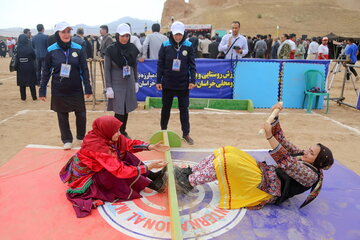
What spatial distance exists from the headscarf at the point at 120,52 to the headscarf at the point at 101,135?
182 cm

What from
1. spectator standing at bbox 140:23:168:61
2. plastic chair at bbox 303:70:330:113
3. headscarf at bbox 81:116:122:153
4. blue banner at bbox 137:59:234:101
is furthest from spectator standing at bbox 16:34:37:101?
plastic chair at bbox 303:70:330:113

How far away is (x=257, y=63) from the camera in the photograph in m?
7.50

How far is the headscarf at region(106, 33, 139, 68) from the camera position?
4441 millimetres

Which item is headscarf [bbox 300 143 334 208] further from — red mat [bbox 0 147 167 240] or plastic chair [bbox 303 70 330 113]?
plastic chair [bbox 303 70 330 113]

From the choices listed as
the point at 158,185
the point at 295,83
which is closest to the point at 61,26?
the point at 158,185

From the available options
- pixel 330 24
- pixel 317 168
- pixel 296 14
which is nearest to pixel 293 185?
pixel 317 168

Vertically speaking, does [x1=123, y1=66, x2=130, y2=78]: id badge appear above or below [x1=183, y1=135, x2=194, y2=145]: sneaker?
above

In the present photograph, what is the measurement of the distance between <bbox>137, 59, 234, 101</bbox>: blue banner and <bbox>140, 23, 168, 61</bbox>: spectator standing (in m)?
0.30

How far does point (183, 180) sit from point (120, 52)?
2.31 m

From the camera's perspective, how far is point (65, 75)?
13.7 feet

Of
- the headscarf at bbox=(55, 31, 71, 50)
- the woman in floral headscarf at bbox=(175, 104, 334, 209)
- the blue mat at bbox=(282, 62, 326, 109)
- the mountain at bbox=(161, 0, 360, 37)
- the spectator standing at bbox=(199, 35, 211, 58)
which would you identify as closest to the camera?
the woman in floral headscarf at bbox=(175, 104, 334, 209)

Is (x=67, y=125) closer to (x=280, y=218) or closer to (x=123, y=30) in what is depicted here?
(x=123, y=30)

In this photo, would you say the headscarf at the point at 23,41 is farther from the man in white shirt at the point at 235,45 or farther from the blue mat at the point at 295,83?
the blue mat at the point at 295,83

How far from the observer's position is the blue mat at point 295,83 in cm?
748
